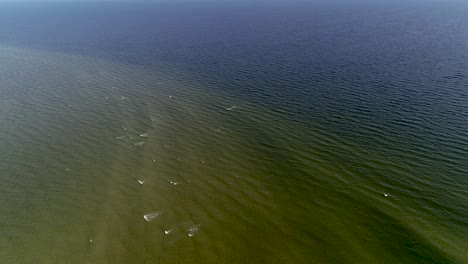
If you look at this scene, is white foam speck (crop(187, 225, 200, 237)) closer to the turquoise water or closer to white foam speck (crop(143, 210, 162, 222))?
the turquoise water

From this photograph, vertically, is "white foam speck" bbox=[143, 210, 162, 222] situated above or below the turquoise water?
below

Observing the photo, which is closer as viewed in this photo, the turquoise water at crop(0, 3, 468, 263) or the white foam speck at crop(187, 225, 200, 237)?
the turquoise water at crop(0, 3, 468, 263)

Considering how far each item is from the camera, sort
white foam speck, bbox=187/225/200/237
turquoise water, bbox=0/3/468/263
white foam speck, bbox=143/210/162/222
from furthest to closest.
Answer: white foam speck, bbox=143/210/162/222
white foam speck, bbox=187/225/200/237
turquoise water, bbox=0/3/468/263

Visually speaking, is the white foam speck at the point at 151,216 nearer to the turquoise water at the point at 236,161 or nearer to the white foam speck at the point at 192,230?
the turquoise water at the point at 236,161

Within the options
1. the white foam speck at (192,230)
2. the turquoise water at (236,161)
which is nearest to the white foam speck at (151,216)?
the turquoise water at (236,161)

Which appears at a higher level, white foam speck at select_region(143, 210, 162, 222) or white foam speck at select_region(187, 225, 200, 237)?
white foam speck at select_region(187, 225, 200, 237)

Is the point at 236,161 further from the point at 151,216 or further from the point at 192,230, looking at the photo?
the point at 151,216

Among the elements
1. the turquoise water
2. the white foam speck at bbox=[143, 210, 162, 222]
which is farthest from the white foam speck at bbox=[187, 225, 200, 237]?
the white foam speck at bbox=[143, 210, 162, 222]

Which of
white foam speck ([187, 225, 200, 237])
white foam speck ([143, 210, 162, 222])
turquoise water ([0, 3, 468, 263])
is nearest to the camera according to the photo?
turquoise water ([0, 3, 468, 263])
